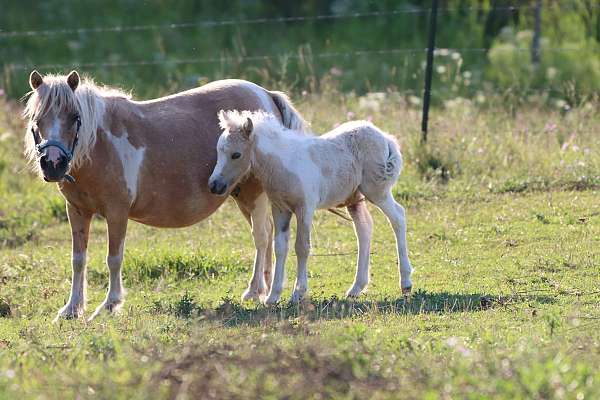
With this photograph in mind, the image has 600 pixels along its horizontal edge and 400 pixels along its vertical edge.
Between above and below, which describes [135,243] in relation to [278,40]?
below

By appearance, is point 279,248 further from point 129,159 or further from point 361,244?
point 129,159

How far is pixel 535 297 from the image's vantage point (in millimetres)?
7973

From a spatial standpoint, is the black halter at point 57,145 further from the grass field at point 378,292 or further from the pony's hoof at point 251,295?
the pony's hoof at point 251,295

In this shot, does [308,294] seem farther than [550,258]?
No

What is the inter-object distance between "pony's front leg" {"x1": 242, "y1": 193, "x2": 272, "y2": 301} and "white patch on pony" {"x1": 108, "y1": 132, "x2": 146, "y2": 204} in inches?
42.5

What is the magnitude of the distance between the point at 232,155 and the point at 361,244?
53.7 inches

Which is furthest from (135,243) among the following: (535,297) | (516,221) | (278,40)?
(278,40)

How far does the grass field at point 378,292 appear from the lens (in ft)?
18.1

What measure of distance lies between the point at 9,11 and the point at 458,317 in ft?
59.4

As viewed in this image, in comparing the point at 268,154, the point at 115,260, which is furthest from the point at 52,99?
the point at 268,154

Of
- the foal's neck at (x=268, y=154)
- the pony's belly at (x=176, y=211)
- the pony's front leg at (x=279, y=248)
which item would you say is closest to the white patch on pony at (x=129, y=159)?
the pony's belly at (x=176, y=211)

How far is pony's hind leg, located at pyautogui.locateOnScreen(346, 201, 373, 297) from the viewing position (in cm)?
861

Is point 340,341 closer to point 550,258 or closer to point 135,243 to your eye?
point 550,258

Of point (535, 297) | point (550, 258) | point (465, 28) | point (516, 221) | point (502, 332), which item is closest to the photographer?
point (502, 332)
